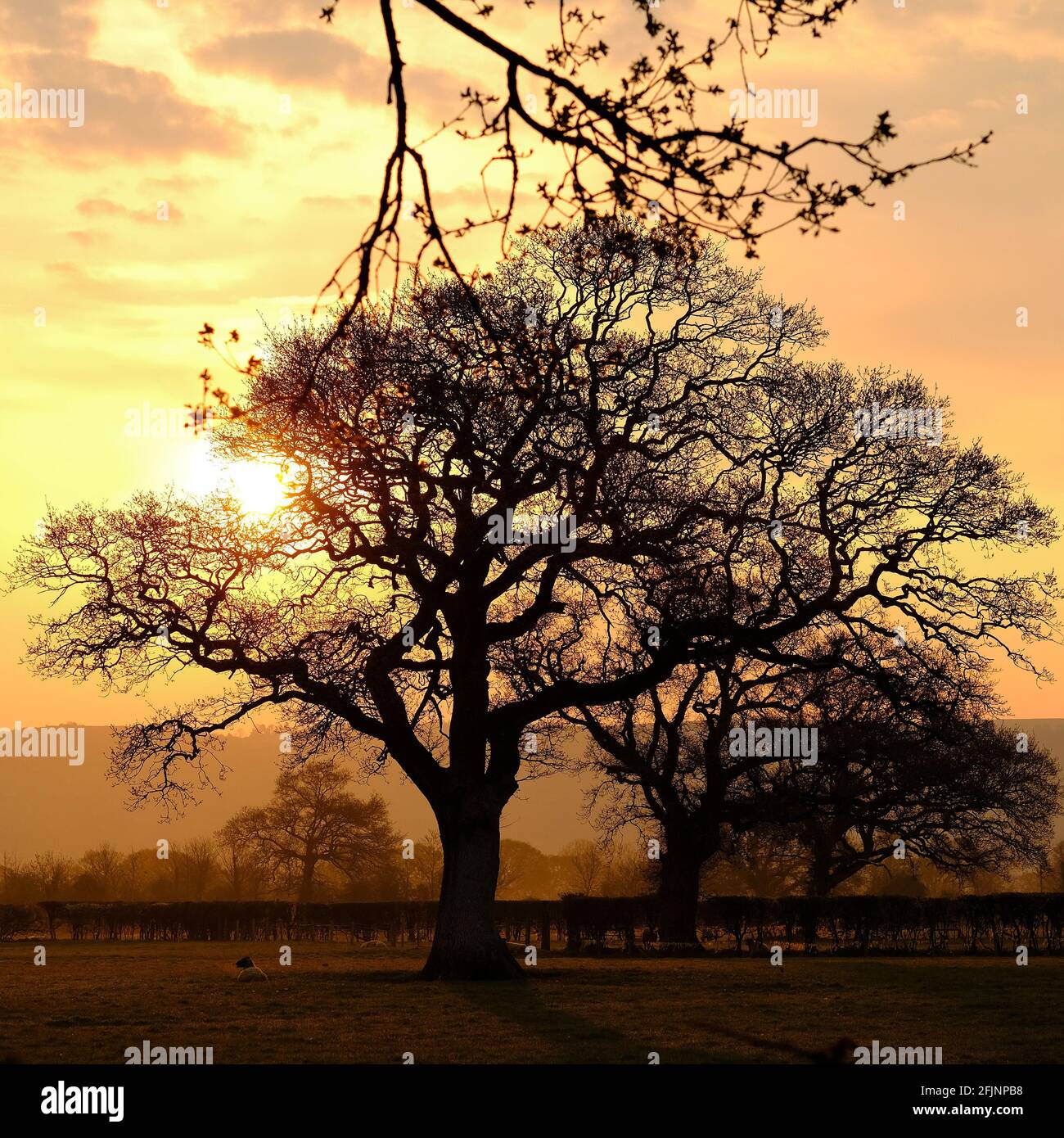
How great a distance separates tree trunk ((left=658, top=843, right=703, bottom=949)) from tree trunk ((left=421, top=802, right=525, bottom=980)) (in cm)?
1311

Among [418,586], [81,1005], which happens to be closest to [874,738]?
[418,586]

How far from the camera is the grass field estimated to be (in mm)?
14336

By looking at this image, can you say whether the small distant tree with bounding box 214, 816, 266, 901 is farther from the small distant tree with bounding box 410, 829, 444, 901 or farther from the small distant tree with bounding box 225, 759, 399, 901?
the small distant tree with bounding box 410, 829, 444, 901

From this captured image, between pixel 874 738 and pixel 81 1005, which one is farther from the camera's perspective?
pixel 874 738

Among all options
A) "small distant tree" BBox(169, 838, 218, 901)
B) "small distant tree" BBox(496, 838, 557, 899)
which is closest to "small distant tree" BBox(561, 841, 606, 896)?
"small distant tree" BBox(496, 838, 557, 899)

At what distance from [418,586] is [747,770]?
17.0m

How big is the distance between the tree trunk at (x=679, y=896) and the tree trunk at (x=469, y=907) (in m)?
13.1

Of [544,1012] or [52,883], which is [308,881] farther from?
[544,1012]

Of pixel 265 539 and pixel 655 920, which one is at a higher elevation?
pixel 265 539

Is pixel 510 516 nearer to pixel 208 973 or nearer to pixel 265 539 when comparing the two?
pixel 265 539

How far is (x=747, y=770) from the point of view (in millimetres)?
39844

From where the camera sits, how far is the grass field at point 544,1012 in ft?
47.0

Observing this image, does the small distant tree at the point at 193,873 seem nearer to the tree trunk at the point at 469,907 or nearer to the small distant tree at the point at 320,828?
the small distant tree at the point at 320,828
